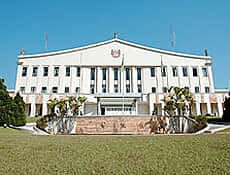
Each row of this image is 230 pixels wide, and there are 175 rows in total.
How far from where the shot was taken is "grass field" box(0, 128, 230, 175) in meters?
7.36

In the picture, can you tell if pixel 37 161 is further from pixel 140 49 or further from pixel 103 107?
pixel 140 49

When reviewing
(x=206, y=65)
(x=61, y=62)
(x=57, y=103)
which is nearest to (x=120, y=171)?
(x=57, y=103)

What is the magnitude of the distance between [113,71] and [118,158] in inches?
1589

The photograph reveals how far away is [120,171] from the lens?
727 centimetres

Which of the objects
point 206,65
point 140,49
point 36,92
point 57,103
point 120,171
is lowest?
point 120,171

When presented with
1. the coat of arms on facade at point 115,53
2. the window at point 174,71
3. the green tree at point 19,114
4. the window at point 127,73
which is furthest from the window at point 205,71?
the green tree at point 19,114

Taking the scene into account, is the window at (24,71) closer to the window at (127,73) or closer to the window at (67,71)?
the window at (67,71)

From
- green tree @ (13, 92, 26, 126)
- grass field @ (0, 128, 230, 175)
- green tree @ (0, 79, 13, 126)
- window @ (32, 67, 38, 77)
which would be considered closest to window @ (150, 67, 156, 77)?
window @ (32, 67, 38, 77)

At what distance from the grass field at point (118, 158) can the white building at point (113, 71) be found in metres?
35.7

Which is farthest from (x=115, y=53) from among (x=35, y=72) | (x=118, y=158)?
(x=118, y=158)

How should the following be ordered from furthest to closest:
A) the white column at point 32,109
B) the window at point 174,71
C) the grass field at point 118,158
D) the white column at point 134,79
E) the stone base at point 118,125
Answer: the window at point 174,71 < the white column at point 134,79 < the white column at point 32,109 < the stone base at point 118,125 < the grass field at point 118,158

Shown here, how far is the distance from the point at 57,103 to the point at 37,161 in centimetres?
2003

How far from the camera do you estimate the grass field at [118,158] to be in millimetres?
7359

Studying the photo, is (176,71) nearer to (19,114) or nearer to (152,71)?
(152,71)
